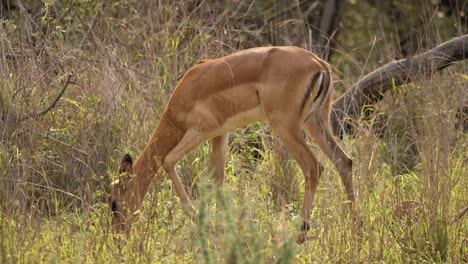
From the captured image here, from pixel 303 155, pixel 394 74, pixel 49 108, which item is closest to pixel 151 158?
pixel 49 108

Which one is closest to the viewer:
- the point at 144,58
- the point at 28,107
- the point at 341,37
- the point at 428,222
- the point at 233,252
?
the point at 233,252

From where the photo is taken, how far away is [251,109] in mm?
5836

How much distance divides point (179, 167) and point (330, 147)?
1.02 meters

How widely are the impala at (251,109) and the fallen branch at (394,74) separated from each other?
115cm

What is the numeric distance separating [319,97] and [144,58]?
221 centimetres

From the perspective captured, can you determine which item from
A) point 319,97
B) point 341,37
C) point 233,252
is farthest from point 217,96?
point 341,37

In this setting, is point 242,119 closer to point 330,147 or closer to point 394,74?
point 330,147

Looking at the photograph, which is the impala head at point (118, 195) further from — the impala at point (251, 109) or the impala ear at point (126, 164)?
the impala at point (251, 109)

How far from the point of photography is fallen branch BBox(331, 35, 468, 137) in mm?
7062

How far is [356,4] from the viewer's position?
39.8 feet

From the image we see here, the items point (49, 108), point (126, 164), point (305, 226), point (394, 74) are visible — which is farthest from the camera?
point (394, 74)

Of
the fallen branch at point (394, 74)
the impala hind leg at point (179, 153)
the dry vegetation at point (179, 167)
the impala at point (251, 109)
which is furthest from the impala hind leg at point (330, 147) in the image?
the fallen branch at point (394, 74)

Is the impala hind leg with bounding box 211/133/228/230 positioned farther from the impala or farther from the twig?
the twig

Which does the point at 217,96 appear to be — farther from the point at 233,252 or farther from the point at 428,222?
the point at 233,252
